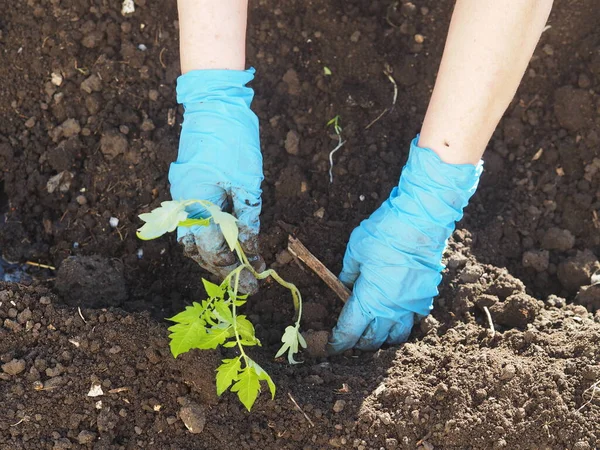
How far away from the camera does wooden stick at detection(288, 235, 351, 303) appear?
2.76 m

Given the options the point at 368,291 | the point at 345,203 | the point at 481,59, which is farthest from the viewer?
the point at 345,203

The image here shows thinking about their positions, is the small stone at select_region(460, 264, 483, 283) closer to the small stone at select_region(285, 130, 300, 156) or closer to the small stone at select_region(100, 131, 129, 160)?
the small stone at select_region(285, 130, 300, 156)

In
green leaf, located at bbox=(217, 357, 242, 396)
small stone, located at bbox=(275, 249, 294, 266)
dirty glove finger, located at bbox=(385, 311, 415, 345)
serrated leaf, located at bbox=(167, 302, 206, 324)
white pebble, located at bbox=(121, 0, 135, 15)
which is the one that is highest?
white pebble, located at bbox=(121, 0, 135, 15)

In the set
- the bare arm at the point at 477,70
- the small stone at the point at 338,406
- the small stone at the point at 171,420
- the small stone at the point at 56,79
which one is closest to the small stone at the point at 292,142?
the bare arm at the point at 477,70

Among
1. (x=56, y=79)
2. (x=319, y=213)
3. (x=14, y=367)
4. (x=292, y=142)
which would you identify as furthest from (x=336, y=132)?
(x=14, y=367)

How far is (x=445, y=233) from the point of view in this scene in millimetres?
2725

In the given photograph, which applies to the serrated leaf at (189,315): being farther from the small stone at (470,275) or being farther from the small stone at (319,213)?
the small stone at (470,275)

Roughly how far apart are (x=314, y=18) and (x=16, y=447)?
2.19 metres

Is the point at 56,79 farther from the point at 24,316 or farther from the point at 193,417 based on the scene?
the point at 193,417

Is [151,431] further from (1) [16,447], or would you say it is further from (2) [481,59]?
(2) [481,59]

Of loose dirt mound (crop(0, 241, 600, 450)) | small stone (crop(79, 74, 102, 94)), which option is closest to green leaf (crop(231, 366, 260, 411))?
loose dirt mound (crop(0, 241, 600, 450))

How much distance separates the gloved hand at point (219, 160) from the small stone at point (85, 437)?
696 mm

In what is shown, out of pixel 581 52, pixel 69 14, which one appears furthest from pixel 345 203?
pixel 69 14

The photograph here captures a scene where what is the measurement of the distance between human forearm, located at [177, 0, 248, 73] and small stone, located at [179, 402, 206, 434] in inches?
48.7
